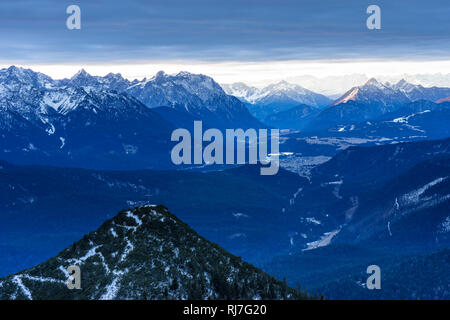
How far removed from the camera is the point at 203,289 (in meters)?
160

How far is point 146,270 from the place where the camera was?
159 m

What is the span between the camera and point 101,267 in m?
162

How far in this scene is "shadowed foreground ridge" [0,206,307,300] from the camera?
507 feet

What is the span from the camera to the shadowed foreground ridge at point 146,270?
154625mm

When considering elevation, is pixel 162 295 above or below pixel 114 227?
below
